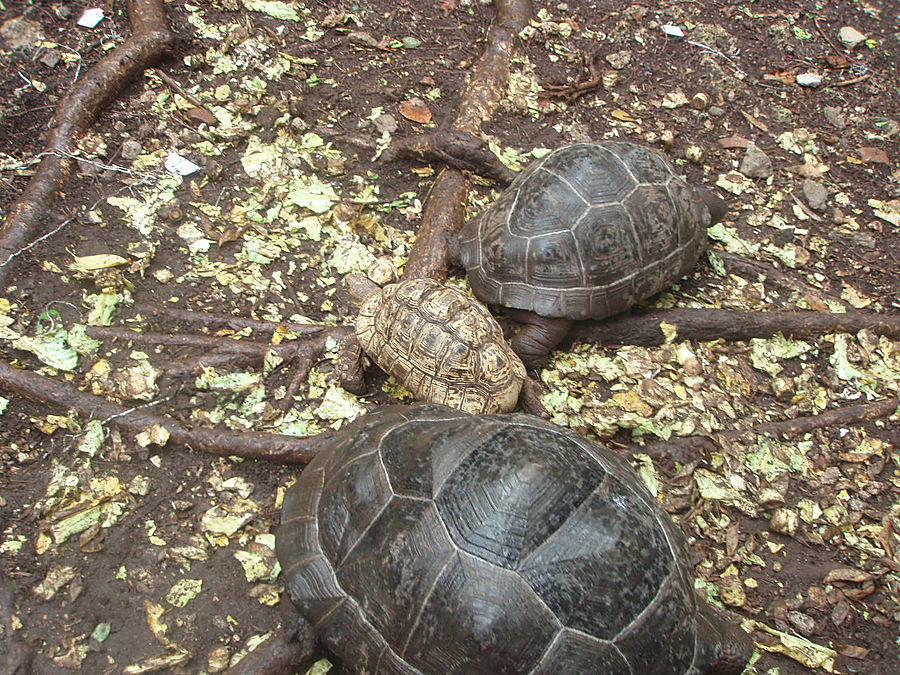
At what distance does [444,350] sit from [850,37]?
6614 mm

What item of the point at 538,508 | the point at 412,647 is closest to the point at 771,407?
the point at 538,508

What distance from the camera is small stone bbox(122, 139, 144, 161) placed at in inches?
187

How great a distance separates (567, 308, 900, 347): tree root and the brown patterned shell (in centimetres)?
89

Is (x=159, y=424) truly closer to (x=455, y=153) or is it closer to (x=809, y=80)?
(x=455, y=153)

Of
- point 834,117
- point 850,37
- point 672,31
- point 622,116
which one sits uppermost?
point 850,37

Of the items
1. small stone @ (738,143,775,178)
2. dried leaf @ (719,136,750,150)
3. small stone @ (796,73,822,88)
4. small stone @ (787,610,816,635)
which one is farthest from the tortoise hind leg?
small stone @ (796,73,822,88)

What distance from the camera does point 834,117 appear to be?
6.16m

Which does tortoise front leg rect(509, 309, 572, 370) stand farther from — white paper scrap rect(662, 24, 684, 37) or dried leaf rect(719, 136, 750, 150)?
white paper scrap rect(662, 24, 684, 37)

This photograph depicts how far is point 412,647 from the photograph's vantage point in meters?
2.43

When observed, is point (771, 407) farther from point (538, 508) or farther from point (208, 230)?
point (208, 230)

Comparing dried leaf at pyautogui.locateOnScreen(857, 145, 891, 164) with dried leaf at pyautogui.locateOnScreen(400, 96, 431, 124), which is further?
dried leaf at pyautogui.locateOnScreen(857, 145, 891, 164)

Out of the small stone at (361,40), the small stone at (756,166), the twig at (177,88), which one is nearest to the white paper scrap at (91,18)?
the twig at (177,88)

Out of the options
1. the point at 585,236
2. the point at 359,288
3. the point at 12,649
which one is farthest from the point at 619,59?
the point at 12,649

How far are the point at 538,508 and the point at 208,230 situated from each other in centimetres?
325
